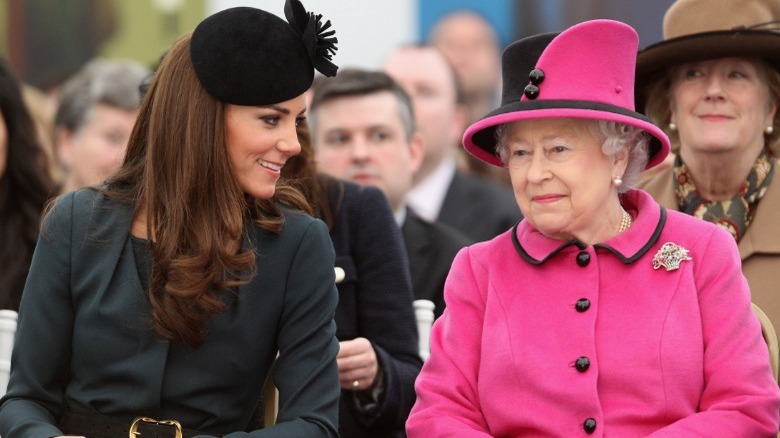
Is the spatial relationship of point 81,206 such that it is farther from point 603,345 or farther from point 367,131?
point 367,131

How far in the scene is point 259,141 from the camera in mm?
4184

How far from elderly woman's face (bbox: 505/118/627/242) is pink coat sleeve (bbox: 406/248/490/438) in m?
0.29

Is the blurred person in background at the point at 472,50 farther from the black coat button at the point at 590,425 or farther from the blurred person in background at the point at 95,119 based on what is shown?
the black coat button at the point at 590,425

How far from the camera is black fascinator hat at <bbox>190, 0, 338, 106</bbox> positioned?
413 centimetres

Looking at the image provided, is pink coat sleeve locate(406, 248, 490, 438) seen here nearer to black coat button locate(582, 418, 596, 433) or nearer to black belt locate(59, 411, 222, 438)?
black coat button locate(582, 418, 596, 433)

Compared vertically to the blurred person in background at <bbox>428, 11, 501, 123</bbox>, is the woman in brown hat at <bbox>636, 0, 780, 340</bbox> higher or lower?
higher

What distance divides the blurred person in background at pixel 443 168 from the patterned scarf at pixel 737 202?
263 centimetres

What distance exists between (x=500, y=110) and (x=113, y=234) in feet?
3.79

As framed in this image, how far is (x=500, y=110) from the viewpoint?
4293 mm

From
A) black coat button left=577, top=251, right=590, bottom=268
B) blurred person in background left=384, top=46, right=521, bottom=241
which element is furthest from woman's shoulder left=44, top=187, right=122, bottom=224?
blurred person in background left=384, top=46, right=521, bottom=241

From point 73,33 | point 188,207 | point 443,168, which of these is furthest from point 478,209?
point 73,33

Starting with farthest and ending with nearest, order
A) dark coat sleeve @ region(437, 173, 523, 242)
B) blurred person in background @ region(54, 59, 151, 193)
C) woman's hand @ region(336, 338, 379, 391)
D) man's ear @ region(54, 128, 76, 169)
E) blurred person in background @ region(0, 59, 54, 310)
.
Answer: dark coat sleeve @ region(437, 173, 523, 242), man's ear @ region(54, 128, 76, 169), blurred person in background @ region(54, 59, 151, 193), blurred person in background @ region(0, 59, 54, 310), woman's hand @ region(336, 338, 379, 391)

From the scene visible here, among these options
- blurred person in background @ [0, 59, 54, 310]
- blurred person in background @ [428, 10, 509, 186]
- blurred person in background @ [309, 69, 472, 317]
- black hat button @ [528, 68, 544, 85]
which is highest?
black hat button @ [528, 68, 544, 85]

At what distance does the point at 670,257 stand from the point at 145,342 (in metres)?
1.49
